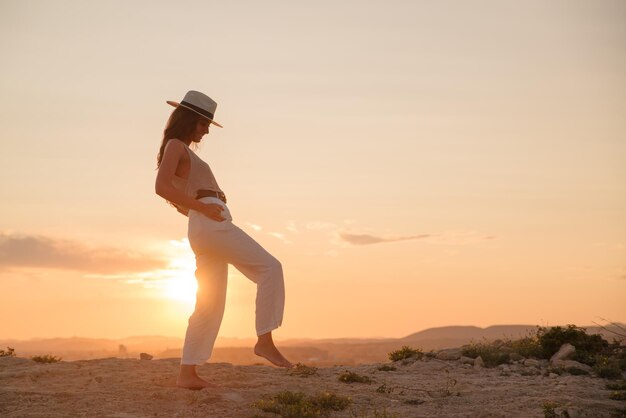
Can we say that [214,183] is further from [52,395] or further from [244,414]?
[52,395]

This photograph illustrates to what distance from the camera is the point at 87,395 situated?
27.3 ft

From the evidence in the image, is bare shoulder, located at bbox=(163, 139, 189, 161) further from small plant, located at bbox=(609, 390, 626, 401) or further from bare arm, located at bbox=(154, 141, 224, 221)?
small plant, located at bbox=(609, 390, 626, 401)

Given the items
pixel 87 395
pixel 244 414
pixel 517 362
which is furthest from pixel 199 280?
pixel 517 362

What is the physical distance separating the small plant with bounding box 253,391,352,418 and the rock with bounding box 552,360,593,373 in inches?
186

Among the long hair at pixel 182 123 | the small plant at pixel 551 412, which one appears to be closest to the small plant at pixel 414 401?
the small plant at pixel 551 412

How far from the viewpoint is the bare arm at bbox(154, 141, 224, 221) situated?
24.5ft

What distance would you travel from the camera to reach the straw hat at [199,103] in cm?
775

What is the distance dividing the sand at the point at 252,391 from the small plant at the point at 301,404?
0.12 metres

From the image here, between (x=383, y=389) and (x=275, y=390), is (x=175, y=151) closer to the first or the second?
(x=275, y=390)

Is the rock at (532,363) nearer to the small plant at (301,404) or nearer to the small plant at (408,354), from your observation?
the small plant at (408,354)

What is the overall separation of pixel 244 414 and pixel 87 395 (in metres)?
2.00

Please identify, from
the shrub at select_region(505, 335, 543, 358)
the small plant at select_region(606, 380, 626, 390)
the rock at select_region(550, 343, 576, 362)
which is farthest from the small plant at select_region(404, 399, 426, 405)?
the shrub at select_region(505, 335, 543, 358)

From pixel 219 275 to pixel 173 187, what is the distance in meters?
1.07

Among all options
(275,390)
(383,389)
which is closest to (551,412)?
(383,389)
